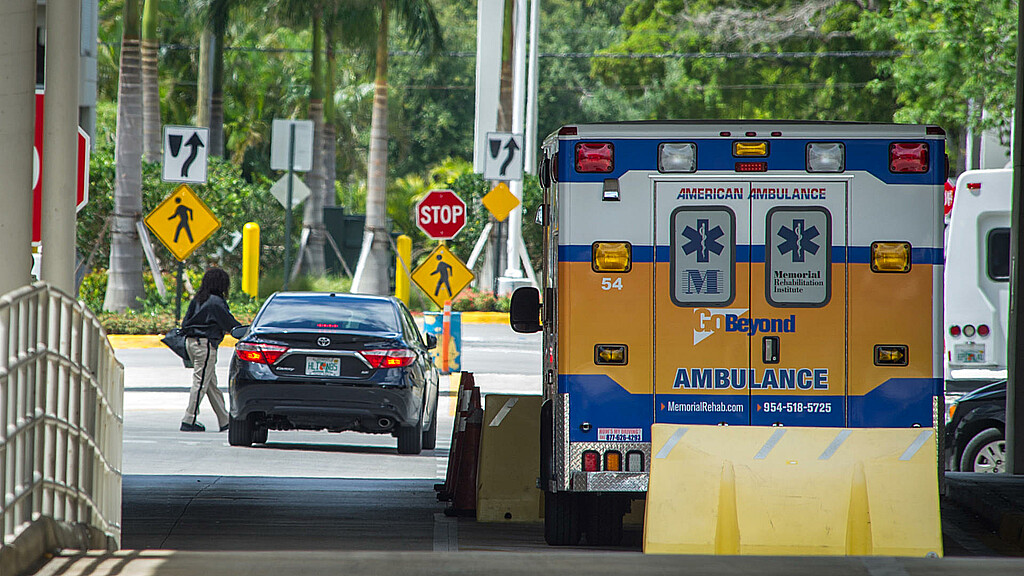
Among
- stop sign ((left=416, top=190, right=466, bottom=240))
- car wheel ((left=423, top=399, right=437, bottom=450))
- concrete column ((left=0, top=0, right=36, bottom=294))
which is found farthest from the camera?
stop sign ((left=416, top=190, right=466, bottom=240))

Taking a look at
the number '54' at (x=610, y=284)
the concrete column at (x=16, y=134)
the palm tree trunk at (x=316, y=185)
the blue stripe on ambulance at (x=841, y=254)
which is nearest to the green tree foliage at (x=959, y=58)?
the palm tree trunk at (x=316, y=185)

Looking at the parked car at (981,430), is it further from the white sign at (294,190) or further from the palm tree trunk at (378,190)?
the palm tree trunk at (378,190)

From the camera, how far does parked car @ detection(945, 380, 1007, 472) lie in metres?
13.5

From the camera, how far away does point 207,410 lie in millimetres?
19500

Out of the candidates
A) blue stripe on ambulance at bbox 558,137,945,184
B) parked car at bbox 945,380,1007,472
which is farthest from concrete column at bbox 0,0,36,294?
parked car at bbox 945,380,1007,472

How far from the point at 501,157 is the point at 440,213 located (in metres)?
4.22

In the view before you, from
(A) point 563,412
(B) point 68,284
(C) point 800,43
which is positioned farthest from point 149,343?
(C) point 800,43

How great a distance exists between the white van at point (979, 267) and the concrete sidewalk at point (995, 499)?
5806 mm

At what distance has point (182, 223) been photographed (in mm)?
21484

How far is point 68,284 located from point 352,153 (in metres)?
55.4

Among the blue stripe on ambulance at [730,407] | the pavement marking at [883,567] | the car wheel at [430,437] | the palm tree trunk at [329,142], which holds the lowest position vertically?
the car wheel at [430,437]

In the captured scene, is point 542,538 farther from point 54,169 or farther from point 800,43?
point 800,43

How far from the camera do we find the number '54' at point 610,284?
819 cm

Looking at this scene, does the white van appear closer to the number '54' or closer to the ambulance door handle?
the ambulance door handle
